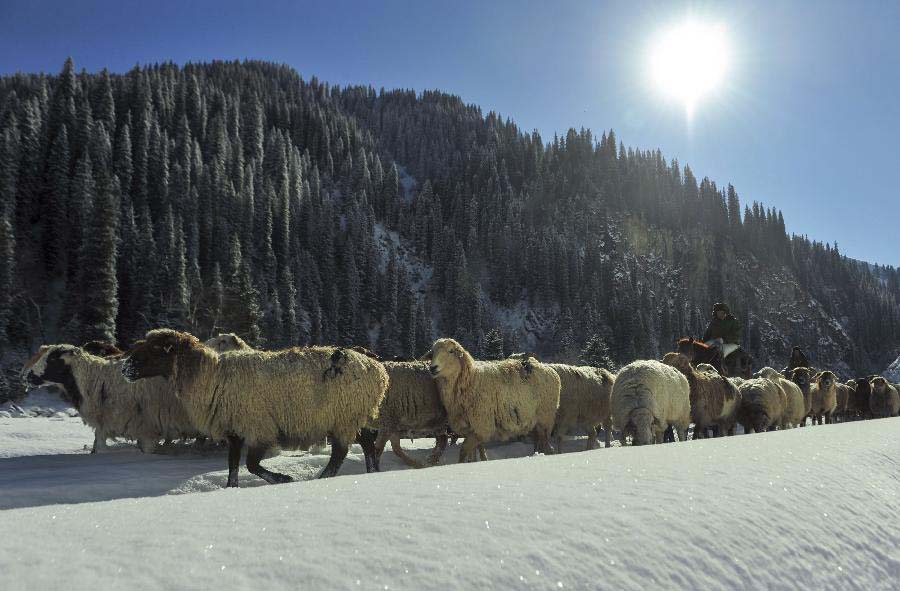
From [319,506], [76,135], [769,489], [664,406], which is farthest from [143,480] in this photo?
[76,135]

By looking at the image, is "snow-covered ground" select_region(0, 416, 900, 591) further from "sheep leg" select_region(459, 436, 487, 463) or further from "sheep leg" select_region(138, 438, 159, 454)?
"sheep leg" select_region(138, 438, 159, 454)

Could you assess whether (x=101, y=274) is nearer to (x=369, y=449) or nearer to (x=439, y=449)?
(x=439, y=449)

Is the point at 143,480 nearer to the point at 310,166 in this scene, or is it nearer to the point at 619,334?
the point at 619,334

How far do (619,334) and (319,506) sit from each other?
113m

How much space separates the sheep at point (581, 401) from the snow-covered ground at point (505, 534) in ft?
29.6

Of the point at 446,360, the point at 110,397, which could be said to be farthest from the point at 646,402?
the point at 110,397

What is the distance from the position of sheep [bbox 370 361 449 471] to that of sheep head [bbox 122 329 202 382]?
3835 millimetres

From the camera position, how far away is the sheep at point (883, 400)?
23.8 metres

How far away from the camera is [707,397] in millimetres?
13695

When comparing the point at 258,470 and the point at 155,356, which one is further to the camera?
the point at 155,356

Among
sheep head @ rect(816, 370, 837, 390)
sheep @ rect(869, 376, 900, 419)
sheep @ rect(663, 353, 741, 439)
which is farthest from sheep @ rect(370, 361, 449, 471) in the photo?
sheep @ rect(869, 376, 900, 419)

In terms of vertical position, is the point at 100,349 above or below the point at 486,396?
above

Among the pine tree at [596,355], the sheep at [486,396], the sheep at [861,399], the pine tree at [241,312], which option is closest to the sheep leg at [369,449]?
the sheep at [486,396]

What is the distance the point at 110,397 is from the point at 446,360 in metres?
6.49
